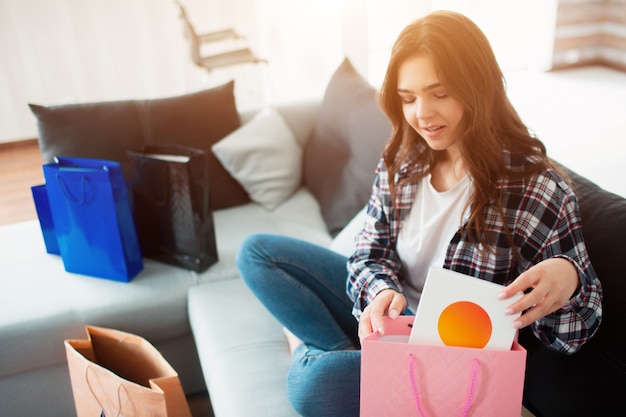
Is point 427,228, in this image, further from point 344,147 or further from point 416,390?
point 344,147

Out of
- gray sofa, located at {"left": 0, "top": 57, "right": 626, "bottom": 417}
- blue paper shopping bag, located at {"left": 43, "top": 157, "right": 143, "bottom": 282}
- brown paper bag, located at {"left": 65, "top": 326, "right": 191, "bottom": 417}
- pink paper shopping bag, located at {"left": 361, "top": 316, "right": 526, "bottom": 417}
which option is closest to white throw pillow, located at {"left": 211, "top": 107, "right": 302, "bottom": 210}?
gray sofa, located at {"left": 0, "top": 57, "right": 626, "bottom": 417}

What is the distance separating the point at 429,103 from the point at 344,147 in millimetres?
896

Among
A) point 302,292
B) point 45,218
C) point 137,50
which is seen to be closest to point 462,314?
point 302,292

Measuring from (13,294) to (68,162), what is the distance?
1.38ft

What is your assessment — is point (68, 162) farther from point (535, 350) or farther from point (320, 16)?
point (320, 16)

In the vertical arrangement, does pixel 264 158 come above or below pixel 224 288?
above

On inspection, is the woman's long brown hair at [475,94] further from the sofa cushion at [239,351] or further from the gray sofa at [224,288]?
the sofa cushion at [239,351]

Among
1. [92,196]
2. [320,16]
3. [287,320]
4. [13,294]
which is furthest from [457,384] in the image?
[320,16]

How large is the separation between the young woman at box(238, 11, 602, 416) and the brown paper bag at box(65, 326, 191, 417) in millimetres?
310

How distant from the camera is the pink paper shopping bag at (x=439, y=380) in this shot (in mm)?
924

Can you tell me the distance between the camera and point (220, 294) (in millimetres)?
1745

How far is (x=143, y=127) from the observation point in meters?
2.10

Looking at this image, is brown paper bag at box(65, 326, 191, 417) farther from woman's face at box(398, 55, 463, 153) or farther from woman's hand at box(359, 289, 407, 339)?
woman's face at box(398, 55, 463, 153)

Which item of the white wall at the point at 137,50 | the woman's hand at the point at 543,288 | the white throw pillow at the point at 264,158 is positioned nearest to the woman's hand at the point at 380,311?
the woman's hand at the point at 543,288
